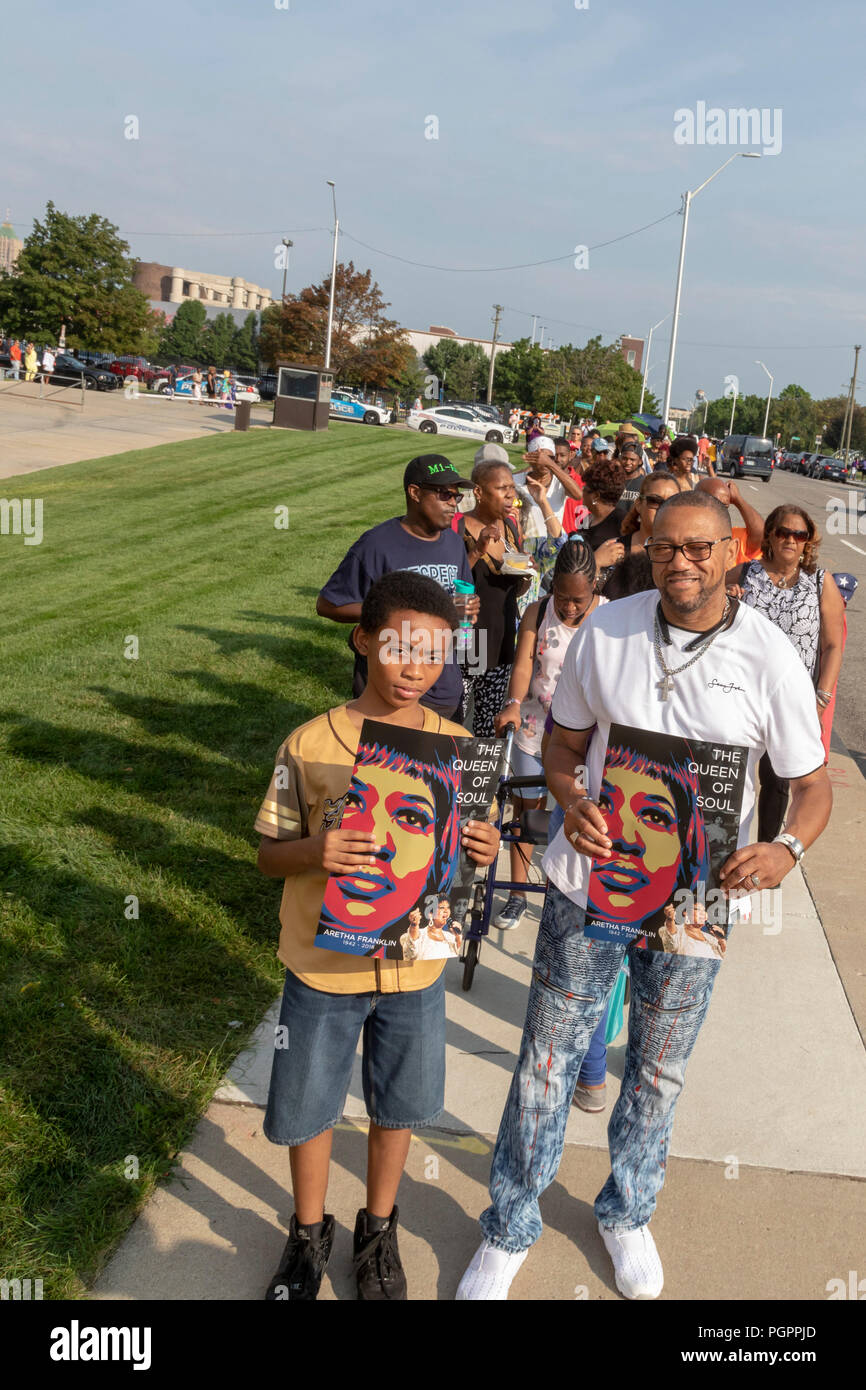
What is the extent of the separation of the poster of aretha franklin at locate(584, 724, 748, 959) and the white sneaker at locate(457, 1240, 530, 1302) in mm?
946

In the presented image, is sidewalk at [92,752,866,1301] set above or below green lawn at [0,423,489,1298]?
below

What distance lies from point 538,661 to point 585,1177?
2390mm

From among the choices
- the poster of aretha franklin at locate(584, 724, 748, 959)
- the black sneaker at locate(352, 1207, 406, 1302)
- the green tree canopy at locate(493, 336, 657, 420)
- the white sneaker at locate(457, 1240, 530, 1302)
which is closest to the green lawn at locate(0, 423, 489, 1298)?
the black sneaker at locate(352, 1207, 406, 1302)

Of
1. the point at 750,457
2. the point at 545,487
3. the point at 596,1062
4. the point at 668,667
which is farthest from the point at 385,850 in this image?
the point at 750,457

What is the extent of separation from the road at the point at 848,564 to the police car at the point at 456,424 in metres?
8.83

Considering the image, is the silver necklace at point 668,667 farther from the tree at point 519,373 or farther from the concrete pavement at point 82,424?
the tree at point 519,373

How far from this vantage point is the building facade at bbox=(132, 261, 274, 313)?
5728 inches

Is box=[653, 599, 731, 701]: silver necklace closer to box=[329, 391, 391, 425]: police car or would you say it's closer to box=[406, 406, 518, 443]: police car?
box=[406, 406, 518, 443]: police car

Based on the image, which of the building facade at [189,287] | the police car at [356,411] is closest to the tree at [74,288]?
the police car at [356,411]

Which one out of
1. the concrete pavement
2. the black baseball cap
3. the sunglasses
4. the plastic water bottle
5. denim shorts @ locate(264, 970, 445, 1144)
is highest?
the concrete pavement

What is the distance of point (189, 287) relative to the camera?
148375 mm

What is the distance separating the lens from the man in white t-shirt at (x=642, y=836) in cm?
263

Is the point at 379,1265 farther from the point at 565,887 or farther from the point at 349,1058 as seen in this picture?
the point at 565,887
